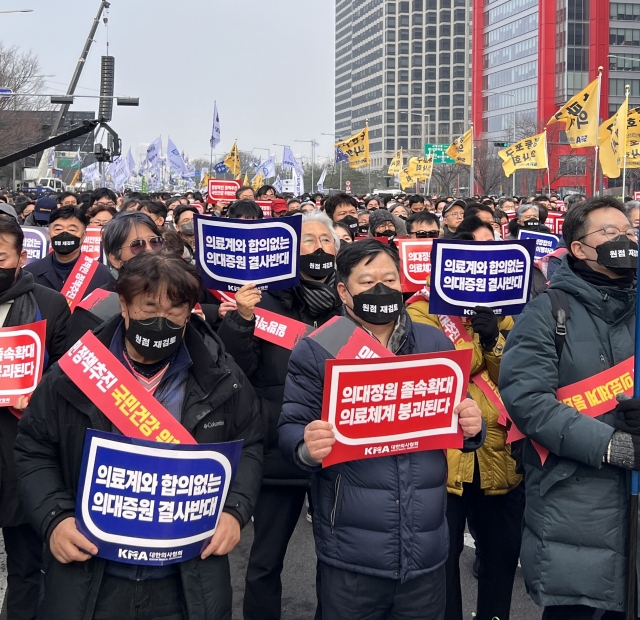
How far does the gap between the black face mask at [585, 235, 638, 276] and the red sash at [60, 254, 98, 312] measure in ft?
11.9

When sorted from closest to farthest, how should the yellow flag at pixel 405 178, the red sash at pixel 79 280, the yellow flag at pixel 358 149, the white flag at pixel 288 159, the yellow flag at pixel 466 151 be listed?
the red sash at pixel 79 280 → the yellow flag at pixel 358 149 → the yellow flag at pixel 466 151 → the white flag at pixel 288 159 → the yellow flag at pixel 405 178

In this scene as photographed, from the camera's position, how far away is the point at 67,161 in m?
84.4

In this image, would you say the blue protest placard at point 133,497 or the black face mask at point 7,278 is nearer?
the blue protest placard at point 133,497

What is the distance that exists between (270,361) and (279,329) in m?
0.17

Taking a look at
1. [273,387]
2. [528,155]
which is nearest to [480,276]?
[273,387]

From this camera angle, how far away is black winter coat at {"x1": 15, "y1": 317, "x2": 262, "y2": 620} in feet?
9.27

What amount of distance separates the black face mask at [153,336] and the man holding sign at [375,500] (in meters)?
0.57

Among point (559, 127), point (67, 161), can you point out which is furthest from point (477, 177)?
point (67, 161)

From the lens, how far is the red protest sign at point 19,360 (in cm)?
396

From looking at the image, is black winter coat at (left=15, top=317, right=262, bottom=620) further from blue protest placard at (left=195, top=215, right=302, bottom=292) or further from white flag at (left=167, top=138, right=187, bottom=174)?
white flag at (left=167, top=138, right=187, bottom=174)

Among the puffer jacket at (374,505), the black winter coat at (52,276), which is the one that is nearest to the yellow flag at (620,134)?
the black winter coat at (52,276)

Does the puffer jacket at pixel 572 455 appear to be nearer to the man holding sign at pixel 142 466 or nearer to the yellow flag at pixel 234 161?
the man holding sign at pixel 142 466

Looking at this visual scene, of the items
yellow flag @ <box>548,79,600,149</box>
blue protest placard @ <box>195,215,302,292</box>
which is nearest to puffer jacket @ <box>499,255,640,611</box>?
blue protest placard @ <box>195,215,302,292</box>

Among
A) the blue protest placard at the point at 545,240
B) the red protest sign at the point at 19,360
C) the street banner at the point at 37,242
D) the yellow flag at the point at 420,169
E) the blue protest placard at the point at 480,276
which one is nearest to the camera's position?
the red protest sign at the point at 19,360
